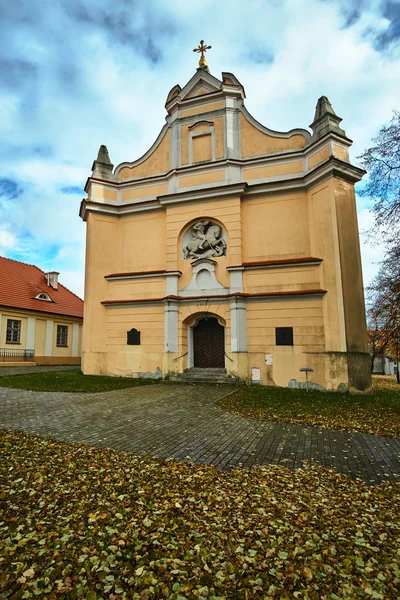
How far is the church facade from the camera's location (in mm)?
13719

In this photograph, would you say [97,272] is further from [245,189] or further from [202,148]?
[245,189]

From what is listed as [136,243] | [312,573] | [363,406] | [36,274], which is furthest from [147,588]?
[36,274]

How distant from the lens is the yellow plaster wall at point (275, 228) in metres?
15.0

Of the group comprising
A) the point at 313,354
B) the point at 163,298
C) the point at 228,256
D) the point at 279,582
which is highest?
the point at 228,256

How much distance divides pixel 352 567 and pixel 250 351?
1218 cm

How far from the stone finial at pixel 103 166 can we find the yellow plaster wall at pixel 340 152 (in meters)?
11.2

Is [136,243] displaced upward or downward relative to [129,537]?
upward

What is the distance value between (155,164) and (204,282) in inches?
285

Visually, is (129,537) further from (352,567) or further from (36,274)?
(36,274)

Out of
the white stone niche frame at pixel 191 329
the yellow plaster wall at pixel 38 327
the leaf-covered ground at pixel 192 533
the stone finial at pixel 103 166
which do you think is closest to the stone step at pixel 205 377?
the white stone niche frame at pixel 191 329

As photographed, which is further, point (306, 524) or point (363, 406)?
point (363, 406)

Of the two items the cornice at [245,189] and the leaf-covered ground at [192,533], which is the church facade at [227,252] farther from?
the leaf-covered ground at [192,533]

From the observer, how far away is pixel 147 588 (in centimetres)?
241

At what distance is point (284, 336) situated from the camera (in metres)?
14.3
